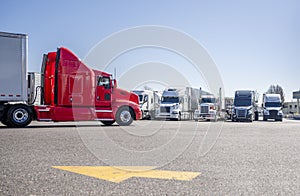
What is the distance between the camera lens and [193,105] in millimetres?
31188

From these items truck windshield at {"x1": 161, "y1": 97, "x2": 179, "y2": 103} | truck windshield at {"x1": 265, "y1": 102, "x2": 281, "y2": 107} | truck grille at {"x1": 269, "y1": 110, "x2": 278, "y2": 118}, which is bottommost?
truck grille at {"x1": 269, "y1": 110, "x2": 278, "y2": 118}

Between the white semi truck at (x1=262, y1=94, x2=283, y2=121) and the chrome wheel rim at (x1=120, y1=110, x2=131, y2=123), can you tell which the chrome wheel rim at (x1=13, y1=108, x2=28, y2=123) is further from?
the white semi truck at (x1=262, y1=94, x2=283, y2=121)

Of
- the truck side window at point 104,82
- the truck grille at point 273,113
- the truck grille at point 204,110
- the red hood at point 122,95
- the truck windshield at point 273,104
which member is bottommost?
the truck grille at point 273,113

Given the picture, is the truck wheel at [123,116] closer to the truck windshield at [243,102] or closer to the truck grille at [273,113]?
the truck windshield at [243,102]

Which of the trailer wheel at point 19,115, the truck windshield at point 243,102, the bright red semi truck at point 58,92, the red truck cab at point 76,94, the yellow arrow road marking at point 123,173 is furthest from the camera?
the truck windshield at point 243,102

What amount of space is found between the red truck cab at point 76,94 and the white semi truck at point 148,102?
10935 millimetres

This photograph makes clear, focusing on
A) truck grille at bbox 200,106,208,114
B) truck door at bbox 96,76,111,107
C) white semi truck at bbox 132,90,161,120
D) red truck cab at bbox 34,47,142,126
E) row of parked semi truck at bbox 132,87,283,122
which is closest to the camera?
red truck cab at bbox 34,47,142,126

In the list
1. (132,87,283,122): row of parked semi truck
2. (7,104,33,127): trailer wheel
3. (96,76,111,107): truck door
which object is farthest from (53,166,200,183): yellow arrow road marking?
(132,87,283,122): row of parked semi truck

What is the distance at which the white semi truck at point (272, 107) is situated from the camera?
32.3m

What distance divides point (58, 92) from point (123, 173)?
11.2 metres

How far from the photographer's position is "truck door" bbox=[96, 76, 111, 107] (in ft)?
54.5

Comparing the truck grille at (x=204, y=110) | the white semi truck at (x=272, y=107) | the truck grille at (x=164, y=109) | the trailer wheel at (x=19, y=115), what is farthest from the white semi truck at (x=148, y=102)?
the trailer wheel at (x=19, y=115)

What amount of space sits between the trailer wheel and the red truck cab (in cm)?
49

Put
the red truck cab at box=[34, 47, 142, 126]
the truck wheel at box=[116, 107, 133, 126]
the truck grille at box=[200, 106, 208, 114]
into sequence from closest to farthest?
the red truck cab at box=[34, 47, 142, 126] < the truck wheel at box=[116, 107, 133, 126] < the truck grille at box=[200, 106, 208, 114]
